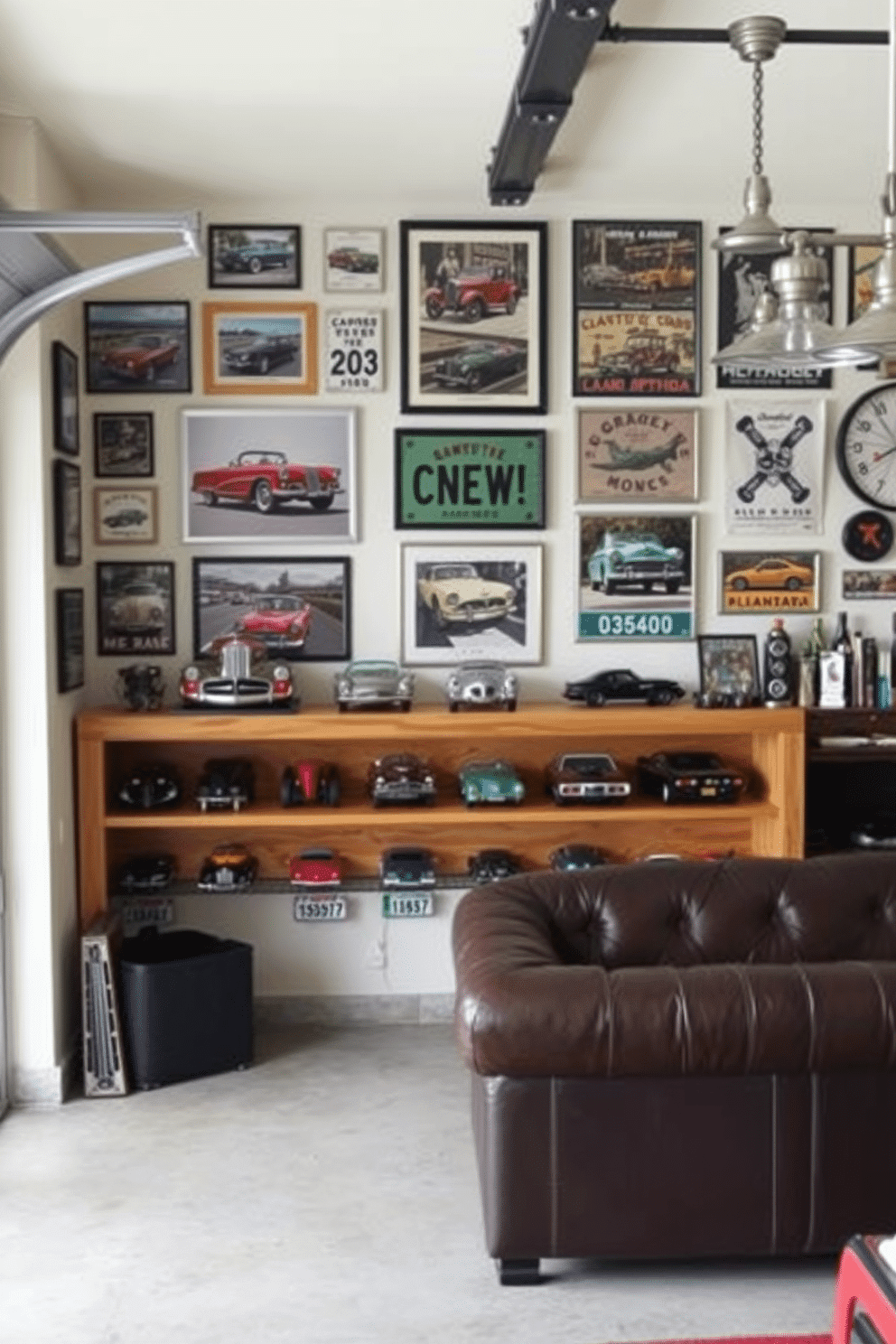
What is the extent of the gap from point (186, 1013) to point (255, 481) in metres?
1.86

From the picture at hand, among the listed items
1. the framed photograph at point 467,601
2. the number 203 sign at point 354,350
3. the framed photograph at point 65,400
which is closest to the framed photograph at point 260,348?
the number 203 sign at point 354,350

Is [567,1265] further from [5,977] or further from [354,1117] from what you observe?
[5,977]

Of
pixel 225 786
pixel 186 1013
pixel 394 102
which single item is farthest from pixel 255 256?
pixel 186 1013

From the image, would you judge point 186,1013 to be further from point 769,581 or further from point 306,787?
point 769,581

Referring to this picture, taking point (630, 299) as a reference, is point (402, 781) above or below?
below

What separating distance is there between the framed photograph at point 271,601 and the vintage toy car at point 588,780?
1007 mm

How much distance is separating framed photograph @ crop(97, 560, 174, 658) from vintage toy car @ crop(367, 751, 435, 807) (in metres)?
0.97

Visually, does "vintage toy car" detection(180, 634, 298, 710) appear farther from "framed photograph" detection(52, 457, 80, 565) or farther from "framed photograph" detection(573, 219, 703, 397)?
"framed photograph" detection(573, 219, 703, 397)

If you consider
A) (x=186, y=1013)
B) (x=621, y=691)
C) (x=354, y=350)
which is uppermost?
(x=354, y=350)

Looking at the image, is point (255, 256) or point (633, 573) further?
point (633, 573)

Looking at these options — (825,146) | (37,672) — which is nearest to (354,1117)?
(37,672)

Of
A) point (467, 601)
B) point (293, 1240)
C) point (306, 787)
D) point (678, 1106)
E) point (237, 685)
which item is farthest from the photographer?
point (467, 601)

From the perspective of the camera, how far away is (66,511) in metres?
4.54

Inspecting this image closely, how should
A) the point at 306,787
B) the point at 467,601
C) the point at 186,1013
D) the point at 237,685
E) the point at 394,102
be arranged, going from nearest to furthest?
the point at 394,102, the point at 186,1013, the point at 237,685, the point at 306,787, the point at 467,601
